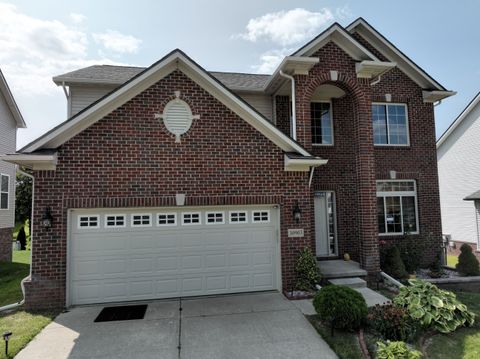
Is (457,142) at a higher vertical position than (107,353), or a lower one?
higher

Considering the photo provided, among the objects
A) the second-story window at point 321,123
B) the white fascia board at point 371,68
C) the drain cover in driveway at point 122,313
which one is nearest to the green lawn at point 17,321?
the drain cover in driveway at point 122,313

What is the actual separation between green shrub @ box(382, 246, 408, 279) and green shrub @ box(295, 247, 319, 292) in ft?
9.97

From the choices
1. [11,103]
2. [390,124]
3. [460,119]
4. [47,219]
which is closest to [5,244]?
[11,103]

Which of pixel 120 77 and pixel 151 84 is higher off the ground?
pixel 120 77

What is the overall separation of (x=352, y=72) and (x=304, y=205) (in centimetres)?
453

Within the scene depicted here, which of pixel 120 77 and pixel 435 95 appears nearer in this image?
pixel 120 77

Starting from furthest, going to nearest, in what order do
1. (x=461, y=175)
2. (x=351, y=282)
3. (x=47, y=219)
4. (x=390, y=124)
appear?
(x=461, y=175) → (x=390, y=124) → (x=351, y=282) → (x=47, y=219)

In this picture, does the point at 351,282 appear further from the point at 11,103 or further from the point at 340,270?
the point at 11,103

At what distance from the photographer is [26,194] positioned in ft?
96.2

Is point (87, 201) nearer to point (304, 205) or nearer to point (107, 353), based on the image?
point (107, 353)

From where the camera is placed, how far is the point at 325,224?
11062mm

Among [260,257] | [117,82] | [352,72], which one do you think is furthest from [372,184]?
[117,82]

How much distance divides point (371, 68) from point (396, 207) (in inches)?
204

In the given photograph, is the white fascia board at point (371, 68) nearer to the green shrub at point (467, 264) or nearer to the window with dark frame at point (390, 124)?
the window with dark frame at point (390, 124)
